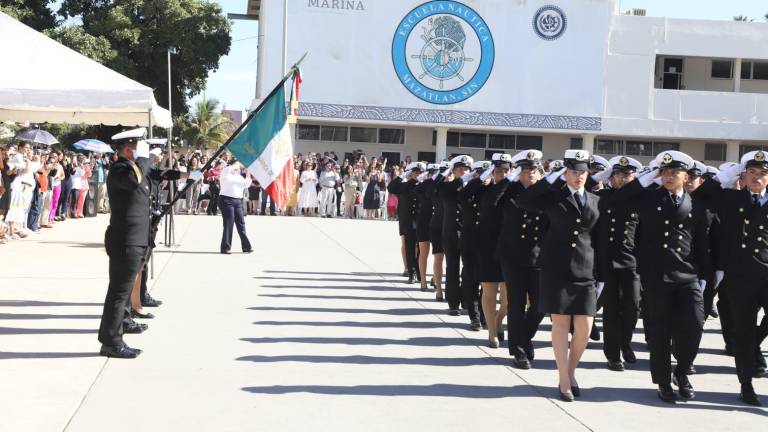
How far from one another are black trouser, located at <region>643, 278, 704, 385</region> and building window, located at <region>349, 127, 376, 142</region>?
3358 centimetres

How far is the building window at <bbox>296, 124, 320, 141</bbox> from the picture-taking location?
4034cm

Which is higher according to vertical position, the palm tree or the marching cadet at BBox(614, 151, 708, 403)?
the palm tree

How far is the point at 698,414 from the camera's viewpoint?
22.8 feet

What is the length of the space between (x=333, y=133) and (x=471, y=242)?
30867 millimetres

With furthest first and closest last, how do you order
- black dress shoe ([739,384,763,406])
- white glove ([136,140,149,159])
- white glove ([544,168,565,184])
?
white glove ([136,140,149,159]) → white glove ([544,168,565,184]) → black dress shoe ([739,384,763,406])

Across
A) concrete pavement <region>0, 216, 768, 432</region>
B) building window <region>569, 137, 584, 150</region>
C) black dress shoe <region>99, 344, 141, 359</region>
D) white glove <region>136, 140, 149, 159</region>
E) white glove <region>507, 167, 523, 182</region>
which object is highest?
building window <region>569, 137, 584, 150</region>

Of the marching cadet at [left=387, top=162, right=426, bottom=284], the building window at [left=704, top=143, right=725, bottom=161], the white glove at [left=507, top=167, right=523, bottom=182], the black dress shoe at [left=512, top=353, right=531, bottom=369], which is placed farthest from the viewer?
the building window at [left=704, top=143, right=725, bottom=161]

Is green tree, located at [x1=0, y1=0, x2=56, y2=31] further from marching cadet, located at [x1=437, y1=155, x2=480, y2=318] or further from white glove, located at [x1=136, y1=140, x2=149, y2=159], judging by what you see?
white glove, located at [x1=136, y1=140, x2=149, y2=159]

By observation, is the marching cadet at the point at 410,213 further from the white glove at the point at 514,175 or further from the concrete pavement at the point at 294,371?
the white glove at the point at 514,175

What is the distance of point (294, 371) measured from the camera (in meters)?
7.84

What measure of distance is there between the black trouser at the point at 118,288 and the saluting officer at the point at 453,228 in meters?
3.90

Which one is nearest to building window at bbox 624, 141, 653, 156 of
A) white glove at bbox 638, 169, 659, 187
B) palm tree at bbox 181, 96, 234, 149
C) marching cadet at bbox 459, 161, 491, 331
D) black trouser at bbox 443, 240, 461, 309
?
palm tree at bbox 181, 96, 234, 149

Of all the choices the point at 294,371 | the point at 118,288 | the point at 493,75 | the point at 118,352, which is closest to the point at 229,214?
the point at 118,288

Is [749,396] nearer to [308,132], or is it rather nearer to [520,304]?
[520,304]
